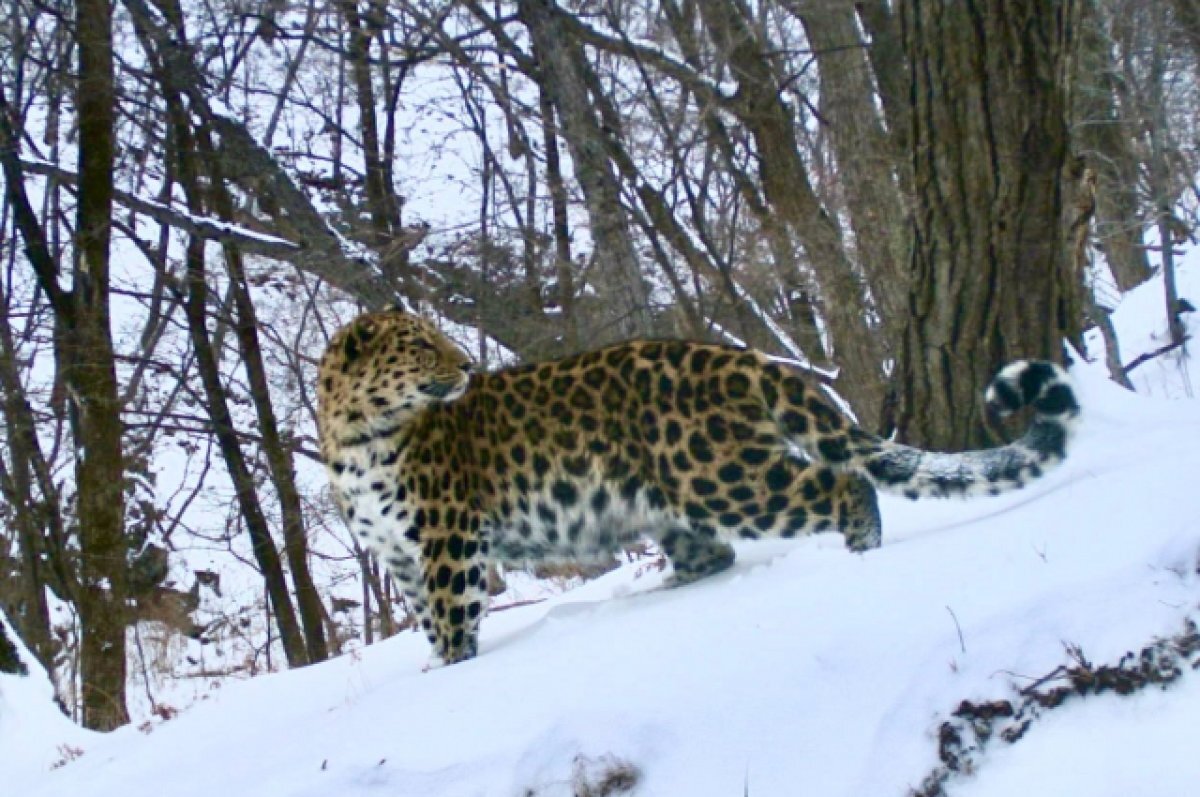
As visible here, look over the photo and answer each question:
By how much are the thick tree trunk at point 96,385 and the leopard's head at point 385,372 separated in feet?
25.1

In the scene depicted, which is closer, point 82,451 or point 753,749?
point 753,749

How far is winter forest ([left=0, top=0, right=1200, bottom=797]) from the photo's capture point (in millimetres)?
4738

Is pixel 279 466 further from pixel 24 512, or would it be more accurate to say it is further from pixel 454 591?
pixel 454 591

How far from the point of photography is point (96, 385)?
1364cm

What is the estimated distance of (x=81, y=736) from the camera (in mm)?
7145

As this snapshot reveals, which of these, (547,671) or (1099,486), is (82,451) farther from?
(1099,486)

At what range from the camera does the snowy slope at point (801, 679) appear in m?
4.08

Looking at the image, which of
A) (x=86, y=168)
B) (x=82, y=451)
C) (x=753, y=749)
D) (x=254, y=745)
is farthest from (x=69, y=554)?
(x=753, y=749)

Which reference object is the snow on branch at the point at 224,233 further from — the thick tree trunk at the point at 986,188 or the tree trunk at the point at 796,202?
the thick tree trunk at the point at 986,188

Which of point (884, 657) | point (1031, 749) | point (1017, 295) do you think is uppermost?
point (1017, 295)

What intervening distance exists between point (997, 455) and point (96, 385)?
10567 mm

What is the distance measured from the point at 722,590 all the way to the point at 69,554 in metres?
12.1

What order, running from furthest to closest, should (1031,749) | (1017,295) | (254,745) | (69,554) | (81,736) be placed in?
(69,554) → (81,736) → (1017,295) → (254,745) → (1031,749)

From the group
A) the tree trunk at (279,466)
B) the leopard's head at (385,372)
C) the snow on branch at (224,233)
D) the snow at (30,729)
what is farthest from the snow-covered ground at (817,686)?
the tree trunk at (279,466)
